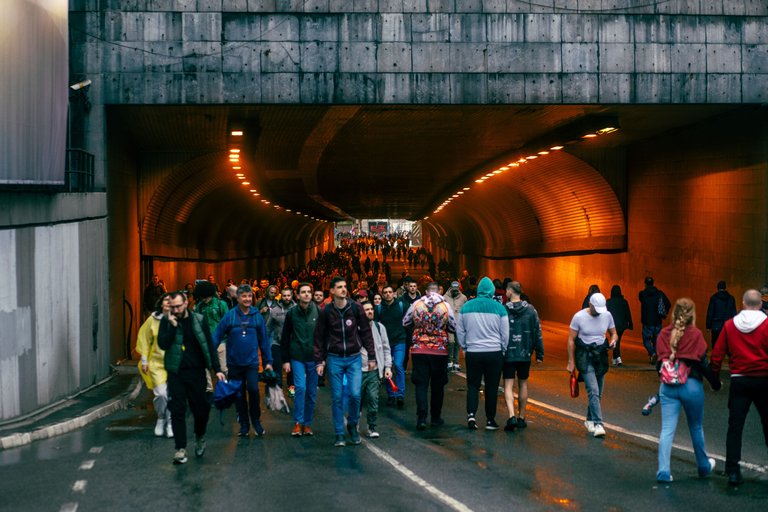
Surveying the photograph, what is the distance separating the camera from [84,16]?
19.1m

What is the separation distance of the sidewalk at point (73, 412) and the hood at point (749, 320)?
7.82 metres

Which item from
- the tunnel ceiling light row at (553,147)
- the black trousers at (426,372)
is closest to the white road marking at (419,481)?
the black trousers at (426,372)

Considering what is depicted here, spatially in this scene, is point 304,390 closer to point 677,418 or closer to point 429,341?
point 429,341

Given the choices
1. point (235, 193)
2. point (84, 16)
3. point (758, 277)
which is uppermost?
point (84, 16)

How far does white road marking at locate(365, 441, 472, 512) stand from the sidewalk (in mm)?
3897

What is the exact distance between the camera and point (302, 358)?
1220 centimetres

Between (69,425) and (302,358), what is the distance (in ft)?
10.3

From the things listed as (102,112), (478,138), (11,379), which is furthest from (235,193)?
(11,379)

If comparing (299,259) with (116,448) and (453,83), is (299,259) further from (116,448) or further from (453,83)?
(116,448)

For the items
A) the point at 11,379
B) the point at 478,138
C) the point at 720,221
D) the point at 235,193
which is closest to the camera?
the point at 11,379

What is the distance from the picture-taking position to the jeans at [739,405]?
929 cm

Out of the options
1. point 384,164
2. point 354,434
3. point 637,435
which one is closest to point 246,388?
point 354,434

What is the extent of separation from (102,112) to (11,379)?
24.8ft

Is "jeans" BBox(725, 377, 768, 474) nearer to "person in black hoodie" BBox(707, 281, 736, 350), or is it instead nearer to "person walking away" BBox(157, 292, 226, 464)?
"person walking away" BBox(157, 292, 226, 464)
